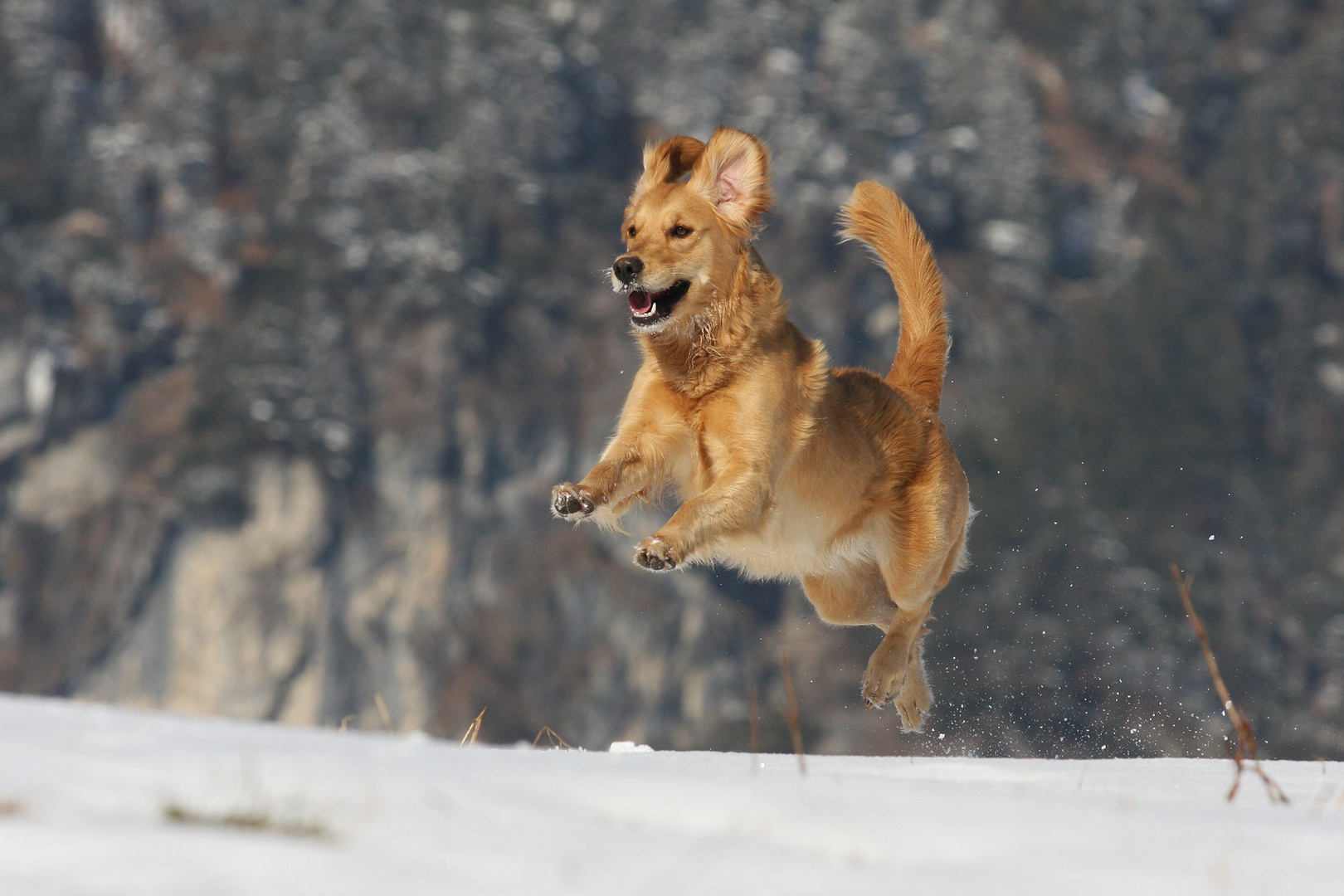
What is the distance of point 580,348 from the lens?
53.5m

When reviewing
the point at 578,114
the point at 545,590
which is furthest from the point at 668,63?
the point at 545,590

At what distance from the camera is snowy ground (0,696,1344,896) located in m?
2.13

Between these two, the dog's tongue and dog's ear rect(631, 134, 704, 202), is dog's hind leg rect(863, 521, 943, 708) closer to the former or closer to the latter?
the dog's tongue

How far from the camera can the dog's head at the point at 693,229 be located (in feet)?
17.6

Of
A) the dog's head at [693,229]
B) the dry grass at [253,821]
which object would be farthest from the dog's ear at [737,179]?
the dry grass at [253,821]

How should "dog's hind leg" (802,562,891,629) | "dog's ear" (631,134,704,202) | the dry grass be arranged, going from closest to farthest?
the dry grass
"dog's ear" (631,134,704,202)
"dog's hind leg" (802,562,891,629)

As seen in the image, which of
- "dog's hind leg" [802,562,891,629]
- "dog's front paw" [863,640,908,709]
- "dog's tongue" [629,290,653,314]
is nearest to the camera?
"dog's tongue" [629,290,653,314]

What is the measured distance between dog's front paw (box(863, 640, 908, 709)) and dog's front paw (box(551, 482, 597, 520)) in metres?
1.65

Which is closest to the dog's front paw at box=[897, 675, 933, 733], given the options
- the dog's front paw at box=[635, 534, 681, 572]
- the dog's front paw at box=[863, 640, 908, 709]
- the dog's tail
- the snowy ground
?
the dog's front paw at box=[863, 640, 908, 709]

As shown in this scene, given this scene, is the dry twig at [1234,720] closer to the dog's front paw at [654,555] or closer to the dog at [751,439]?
the dog's front paw at [654,555]

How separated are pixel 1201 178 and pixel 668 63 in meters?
22.8

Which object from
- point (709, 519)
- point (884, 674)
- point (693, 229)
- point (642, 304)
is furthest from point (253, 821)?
point (884, 674)

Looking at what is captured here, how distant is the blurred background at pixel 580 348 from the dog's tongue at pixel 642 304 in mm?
32529

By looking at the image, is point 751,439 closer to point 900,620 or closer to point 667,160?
point 667,160
